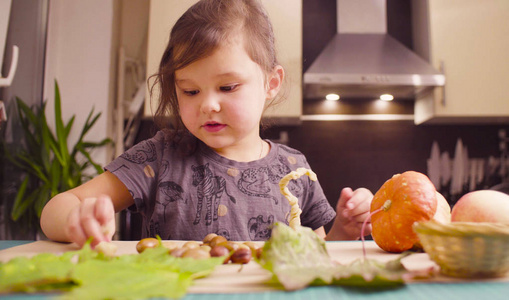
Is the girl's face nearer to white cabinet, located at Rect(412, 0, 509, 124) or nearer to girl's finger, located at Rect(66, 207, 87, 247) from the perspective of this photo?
girl's finger, located at Rect(66, 207, 87, 247)

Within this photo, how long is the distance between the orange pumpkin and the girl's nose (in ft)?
1.35

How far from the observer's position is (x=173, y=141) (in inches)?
44.4

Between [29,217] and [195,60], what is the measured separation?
157 cm

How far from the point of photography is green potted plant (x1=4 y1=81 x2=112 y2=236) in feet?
6.34

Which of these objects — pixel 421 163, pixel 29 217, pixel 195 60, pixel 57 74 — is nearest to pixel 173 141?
pixel 195 60

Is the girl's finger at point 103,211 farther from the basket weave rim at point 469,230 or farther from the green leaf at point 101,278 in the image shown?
the basket weave rim at point 469,230

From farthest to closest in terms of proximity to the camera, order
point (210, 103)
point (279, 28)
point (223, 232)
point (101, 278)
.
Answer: point (279, 28)
point (223, 232)
point (210, 103)
point (101, 278)

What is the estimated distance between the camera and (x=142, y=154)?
1033 mm

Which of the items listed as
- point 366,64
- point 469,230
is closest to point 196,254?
point 469,230

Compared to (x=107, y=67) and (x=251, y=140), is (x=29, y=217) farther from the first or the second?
(x=251, y=140)

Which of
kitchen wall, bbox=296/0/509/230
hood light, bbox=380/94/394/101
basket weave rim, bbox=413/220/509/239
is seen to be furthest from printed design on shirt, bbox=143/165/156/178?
hood light, bbox=380/94/394/101

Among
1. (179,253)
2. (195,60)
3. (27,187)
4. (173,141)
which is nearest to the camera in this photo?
(179,253)

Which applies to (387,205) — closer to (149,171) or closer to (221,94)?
(221,94)

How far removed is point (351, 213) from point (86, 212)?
0.58 meters
